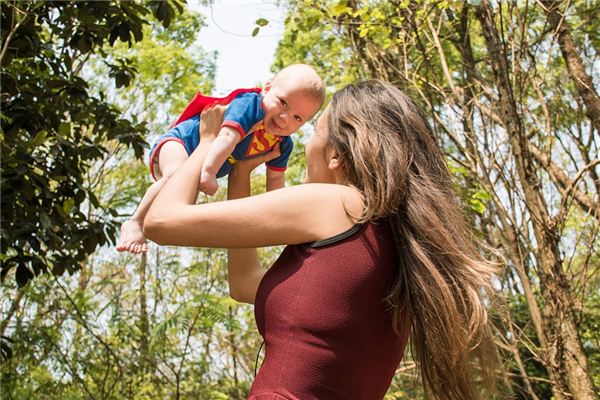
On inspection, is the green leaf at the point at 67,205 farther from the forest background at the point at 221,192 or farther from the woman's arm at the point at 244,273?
the woman's arm at the point at 244,273

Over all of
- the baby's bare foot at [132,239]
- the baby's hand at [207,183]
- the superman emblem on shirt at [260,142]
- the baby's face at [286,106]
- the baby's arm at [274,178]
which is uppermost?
the baby's face at [286,106]

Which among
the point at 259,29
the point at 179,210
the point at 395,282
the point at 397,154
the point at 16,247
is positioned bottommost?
the point at 395,282

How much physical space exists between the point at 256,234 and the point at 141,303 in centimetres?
697

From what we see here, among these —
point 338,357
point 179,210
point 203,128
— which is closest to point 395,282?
point 338,357

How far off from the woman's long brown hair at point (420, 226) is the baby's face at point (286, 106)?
1.38 ft

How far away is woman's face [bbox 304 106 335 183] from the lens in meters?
1.62

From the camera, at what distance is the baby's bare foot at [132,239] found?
202 centimetres

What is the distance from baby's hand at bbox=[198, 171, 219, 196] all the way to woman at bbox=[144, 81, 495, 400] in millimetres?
189

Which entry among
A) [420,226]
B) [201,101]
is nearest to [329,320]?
[420,226]

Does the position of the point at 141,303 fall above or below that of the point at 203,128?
above

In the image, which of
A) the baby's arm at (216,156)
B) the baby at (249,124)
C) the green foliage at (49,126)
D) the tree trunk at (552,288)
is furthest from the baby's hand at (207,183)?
the tree trunk at (552,288)

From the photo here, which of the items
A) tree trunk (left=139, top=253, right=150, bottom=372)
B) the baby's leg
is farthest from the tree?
tree trunk (left=139, top=253, right=150, bottom=372)

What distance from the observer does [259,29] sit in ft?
14.5

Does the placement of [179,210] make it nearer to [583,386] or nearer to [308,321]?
[308,321]
